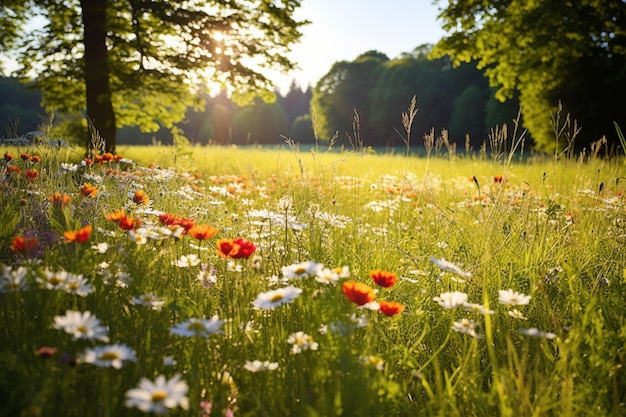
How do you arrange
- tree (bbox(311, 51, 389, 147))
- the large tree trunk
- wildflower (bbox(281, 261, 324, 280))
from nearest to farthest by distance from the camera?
wildflower (bbox(281, 261, 324, 280))
the large tree trunk
tree (bbox(311, 51, 389, 147))

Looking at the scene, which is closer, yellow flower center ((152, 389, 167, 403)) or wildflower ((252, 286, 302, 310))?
yellow flower center ((152, 389, 167, 403))

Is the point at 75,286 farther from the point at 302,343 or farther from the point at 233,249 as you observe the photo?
the point at 302,343

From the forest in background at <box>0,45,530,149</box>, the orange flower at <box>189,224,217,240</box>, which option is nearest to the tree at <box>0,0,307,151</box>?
the orange flower at <box>189,224,217,240</box>

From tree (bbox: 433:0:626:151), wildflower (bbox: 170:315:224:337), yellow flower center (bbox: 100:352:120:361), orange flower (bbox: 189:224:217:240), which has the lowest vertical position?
yellow flower center (bbox: 100:352:120:361)

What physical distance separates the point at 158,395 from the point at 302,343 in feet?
1.71

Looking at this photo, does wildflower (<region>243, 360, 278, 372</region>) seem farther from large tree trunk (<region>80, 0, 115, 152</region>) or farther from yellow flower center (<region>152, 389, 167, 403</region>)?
large tree trunk (<region>80, 0, 115, 152</region>)

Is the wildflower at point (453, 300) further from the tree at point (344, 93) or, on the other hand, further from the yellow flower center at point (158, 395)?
the tree at point (344, 93)

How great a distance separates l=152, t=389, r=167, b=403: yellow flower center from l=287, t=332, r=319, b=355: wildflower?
18.0 inches

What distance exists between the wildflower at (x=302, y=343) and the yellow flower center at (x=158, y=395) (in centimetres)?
46

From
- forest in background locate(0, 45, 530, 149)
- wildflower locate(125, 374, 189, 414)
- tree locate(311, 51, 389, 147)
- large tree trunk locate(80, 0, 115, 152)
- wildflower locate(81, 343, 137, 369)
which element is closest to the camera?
wildflower locate(125, 374, 189, 414)

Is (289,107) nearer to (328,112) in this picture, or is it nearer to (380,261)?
(328,112)

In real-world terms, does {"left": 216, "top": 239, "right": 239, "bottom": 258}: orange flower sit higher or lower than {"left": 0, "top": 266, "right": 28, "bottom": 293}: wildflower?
higher

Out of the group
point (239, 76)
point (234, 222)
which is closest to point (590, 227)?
point (234, 222)

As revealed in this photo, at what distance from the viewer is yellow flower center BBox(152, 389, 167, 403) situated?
875mm
